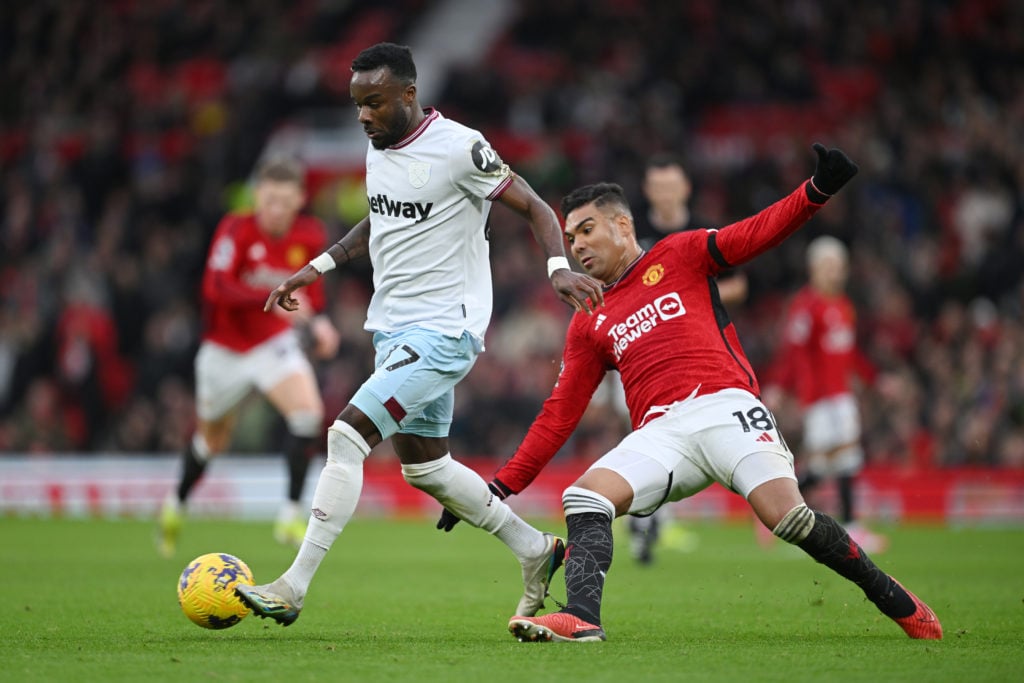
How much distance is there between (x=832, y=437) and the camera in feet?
42.9

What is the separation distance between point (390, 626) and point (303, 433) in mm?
4652

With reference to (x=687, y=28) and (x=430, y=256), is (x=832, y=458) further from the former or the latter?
(x=687, y=28)

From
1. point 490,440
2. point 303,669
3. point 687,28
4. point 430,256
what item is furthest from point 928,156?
point 303,669

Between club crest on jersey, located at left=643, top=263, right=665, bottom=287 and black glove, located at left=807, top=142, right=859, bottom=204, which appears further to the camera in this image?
club crest on jersey, located at left=643, top=263, right=665, bottom=287

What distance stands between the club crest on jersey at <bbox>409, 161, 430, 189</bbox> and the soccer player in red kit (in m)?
0.65

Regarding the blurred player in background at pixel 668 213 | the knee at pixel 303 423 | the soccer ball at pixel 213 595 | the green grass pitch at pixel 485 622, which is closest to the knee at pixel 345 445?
the soccer ball at pixel 213 595

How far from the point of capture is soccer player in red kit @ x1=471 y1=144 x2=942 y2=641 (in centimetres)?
595

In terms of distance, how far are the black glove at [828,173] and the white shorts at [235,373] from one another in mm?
6264

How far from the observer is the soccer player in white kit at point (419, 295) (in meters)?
6.31

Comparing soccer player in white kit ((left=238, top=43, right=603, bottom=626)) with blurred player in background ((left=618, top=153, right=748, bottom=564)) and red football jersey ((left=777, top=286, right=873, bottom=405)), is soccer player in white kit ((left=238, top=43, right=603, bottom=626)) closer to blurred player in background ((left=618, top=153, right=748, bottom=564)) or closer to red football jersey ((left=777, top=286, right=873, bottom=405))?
blurred player in background ((left=618, top=153, right=748, bottom=564))

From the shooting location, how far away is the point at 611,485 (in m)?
6.12

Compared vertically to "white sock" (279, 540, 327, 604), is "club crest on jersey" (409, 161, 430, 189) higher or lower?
higher

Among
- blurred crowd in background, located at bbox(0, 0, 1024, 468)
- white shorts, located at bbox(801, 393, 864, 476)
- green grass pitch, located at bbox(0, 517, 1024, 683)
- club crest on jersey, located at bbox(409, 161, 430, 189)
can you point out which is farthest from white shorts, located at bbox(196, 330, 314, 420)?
blurred crowd in background, located at bbox(0, 0, 1024, 468)

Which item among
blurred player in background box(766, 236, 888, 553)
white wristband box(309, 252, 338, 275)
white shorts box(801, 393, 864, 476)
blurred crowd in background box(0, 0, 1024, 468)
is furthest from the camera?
blurred crowd in background box(0, 0, 1024, 468)
